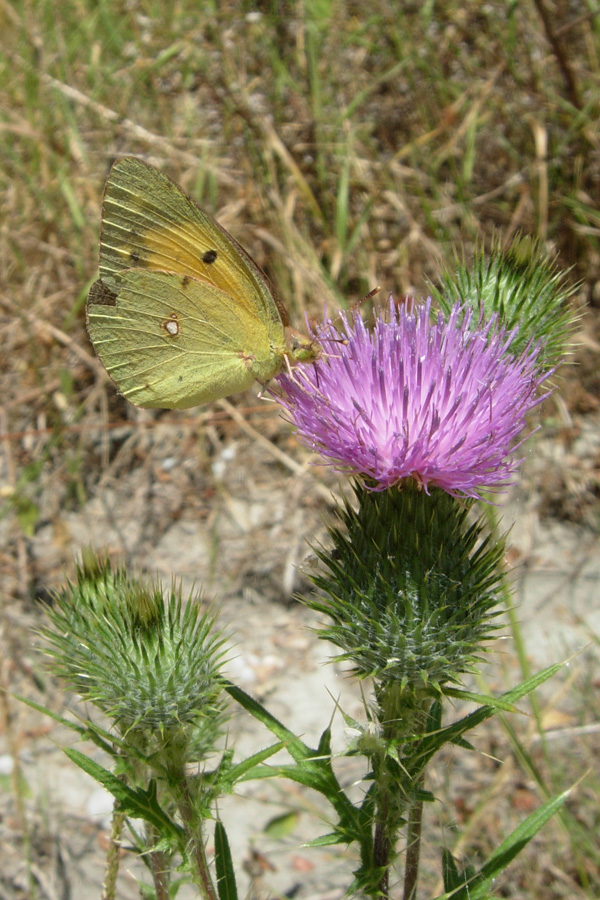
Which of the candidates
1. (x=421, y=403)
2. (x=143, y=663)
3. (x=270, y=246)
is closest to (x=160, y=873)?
(x=143, y=663)

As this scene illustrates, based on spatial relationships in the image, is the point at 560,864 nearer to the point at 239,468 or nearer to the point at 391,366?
the point at 391,366

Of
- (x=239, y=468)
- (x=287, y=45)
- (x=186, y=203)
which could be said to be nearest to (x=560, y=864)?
(x=239, y=468)

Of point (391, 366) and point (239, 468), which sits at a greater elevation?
point (239, 468)

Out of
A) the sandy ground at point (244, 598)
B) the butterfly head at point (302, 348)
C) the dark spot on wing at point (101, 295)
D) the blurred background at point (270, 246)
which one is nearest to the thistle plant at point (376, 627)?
the butterfly head at point (302, 348)

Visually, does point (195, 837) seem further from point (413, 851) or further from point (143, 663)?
point (413, 851)

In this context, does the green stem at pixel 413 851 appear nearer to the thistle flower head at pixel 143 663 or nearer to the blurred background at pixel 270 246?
Result: the thistle flower head at pixel 143 663

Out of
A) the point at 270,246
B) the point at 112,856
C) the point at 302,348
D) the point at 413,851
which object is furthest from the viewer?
the point at 270,246
